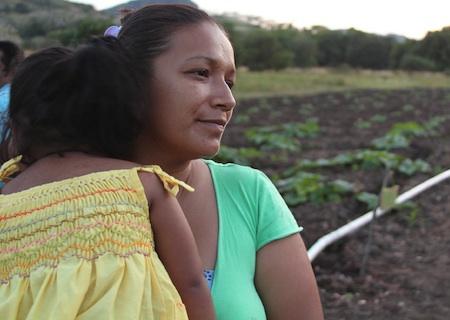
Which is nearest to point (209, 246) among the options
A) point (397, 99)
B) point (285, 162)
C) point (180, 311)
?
point (180, 311)

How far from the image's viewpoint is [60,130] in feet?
4.14

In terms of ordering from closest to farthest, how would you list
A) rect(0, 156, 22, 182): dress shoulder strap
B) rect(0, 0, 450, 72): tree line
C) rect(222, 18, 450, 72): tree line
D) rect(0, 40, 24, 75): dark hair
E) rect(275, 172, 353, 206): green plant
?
1. rect(0, 156, 22, 182): dress shoulder strap
2. rect(0, 40, 24, 75): dark hair
3. rect(275, 172, 353, 206): green plant
4. rect(0, 0, 450, 72): tree line
5. rect(222, 18, 450, 72): tree line

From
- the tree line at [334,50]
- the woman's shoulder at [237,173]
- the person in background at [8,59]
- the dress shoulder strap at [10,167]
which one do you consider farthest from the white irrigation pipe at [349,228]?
the tree line at [334,50]

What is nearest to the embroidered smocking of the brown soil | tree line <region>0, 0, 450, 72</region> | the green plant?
the brown soil

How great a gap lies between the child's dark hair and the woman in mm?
87

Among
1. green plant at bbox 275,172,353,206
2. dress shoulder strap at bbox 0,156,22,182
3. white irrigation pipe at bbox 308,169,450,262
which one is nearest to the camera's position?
dress shoulder strap at bbox 0,156,22,182

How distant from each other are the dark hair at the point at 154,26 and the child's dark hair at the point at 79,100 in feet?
0.23

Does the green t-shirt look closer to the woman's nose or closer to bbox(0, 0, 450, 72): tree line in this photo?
the woman's nose

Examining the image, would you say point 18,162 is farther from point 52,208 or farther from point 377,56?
point 377,56

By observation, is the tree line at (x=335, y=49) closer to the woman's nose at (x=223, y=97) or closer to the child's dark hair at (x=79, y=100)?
the woman's nose at (x=223, y=97)

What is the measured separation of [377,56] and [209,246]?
44.5m

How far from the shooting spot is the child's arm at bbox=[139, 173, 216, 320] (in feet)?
4.05

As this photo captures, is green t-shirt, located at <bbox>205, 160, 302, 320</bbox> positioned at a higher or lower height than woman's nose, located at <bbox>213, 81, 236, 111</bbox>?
lower

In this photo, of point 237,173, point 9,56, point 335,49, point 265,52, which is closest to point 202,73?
point 237,173
